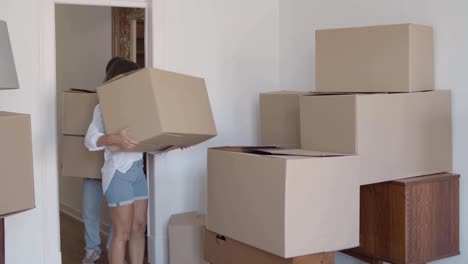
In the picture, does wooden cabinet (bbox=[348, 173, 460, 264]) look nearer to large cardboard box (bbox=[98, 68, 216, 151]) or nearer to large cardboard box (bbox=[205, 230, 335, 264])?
large cardboard box (bbox=[205, 230, 335, 264])

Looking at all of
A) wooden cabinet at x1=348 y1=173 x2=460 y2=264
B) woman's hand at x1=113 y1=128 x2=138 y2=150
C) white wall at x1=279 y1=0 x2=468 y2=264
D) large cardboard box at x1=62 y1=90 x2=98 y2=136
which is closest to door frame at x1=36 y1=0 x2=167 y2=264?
large cardboard box at x1=62 y1=90 x2=98 y2=136

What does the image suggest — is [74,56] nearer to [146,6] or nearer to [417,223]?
[146,6]

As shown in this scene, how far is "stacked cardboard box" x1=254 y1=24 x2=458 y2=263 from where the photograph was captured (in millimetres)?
2633

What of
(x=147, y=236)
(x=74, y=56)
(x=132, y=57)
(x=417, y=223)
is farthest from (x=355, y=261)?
(x=74, y=56)

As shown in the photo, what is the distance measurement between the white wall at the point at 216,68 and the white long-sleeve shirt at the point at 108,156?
69 centimetres

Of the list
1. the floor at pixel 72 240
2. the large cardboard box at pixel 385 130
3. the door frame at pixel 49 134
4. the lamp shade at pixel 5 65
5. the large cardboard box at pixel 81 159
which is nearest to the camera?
the lamp shade at pixel 5 65

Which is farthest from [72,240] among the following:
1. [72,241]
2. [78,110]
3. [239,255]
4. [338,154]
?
[338,154]

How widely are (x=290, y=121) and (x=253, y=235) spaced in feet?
3.40

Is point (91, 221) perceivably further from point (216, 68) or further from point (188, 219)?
point (216, 68)

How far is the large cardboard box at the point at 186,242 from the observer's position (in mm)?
3373

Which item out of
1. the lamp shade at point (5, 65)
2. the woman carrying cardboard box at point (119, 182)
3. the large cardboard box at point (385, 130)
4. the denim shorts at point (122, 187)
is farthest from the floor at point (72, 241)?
the lamp shade at point (5, 65)

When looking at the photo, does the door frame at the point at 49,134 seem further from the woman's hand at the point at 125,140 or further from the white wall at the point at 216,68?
the woman's hand at the point at 125,140

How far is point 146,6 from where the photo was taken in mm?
3654

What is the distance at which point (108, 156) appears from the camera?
302 centimetres
